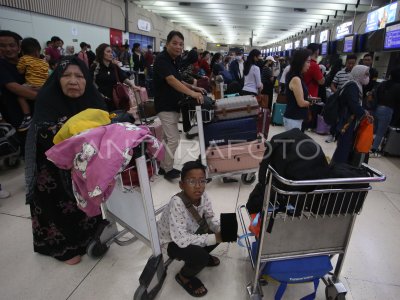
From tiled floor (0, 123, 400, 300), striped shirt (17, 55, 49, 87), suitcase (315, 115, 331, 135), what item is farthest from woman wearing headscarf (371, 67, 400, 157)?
striped shirt (17, 55, 49, 87)

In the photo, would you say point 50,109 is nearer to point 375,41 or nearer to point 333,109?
point 333,109

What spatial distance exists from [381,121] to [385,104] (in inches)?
10.7

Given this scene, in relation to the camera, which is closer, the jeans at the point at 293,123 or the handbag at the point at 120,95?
the jeans at the point at 293,123

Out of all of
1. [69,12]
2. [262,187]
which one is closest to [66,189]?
[262,187]

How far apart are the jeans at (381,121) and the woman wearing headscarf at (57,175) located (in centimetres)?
416

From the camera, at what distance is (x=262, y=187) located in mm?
1396

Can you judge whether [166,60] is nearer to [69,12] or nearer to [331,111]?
[331,111]

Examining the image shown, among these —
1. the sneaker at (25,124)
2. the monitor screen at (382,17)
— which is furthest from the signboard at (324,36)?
the sneaker at (25,124)

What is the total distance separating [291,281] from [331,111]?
2229 millimetres

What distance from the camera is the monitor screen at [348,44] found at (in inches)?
385

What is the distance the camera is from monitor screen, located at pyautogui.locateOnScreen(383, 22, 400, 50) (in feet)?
20.8

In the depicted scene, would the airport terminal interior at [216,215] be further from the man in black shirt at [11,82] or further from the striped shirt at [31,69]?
the striped shirt at [31,69]

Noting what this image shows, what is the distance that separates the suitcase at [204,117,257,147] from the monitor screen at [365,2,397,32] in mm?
8268

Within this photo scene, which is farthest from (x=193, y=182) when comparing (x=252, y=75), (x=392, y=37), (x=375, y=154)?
(x=392, y=37)
